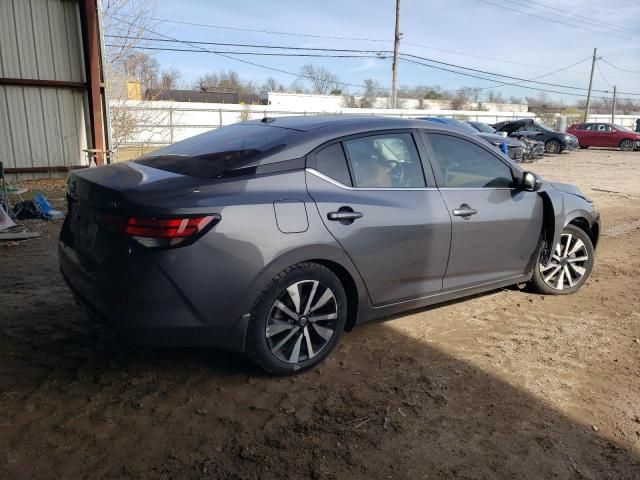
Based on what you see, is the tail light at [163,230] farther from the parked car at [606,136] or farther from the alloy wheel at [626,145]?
the alloy wheel at [626,145]

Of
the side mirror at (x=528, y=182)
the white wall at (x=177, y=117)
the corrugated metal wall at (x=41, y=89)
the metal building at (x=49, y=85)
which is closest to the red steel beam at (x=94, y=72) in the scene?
the metal building at (x=49, y=85)

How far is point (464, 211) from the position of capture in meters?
3.88

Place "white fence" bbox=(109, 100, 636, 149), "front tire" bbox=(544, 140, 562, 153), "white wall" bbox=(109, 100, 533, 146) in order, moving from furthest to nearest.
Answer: "front tire" bbox=(544, 140, 562, 153) < "white wall" bbox=(109, 100, 533, 146) < "white fence" bbox=(109, 100, 636, 149)

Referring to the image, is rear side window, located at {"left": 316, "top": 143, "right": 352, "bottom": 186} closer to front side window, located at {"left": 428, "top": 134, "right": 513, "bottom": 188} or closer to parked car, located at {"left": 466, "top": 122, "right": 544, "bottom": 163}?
front side window, located at {"left": 428, "top": 134, "right": 513, "bottom": 188}

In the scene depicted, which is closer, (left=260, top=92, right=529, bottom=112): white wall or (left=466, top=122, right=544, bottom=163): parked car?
(left=466, top=122, right=544, bottom=163): parked car

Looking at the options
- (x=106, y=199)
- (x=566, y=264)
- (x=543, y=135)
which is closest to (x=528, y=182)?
(x=566, y=264)

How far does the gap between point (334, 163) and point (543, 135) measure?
961 inches

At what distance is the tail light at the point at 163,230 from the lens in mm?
2713

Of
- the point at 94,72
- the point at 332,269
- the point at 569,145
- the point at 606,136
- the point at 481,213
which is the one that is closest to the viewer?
the point at 332,269

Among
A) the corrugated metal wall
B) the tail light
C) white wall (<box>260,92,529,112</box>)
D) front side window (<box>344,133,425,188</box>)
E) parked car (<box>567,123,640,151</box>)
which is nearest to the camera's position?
the tail light

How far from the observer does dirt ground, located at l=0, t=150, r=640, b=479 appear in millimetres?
2484

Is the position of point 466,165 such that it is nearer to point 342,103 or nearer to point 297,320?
point 297,320

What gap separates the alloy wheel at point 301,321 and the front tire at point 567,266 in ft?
7.89

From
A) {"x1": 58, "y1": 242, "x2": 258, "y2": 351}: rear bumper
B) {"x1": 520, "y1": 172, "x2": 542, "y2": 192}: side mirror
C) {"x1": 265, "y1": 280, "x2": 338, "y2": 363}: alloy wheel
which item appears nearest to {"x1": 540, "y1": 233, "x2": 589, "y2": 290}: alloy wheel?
{"x1": 520, "y1": 172, "x2": 542, "y2": 192}: side mirror
